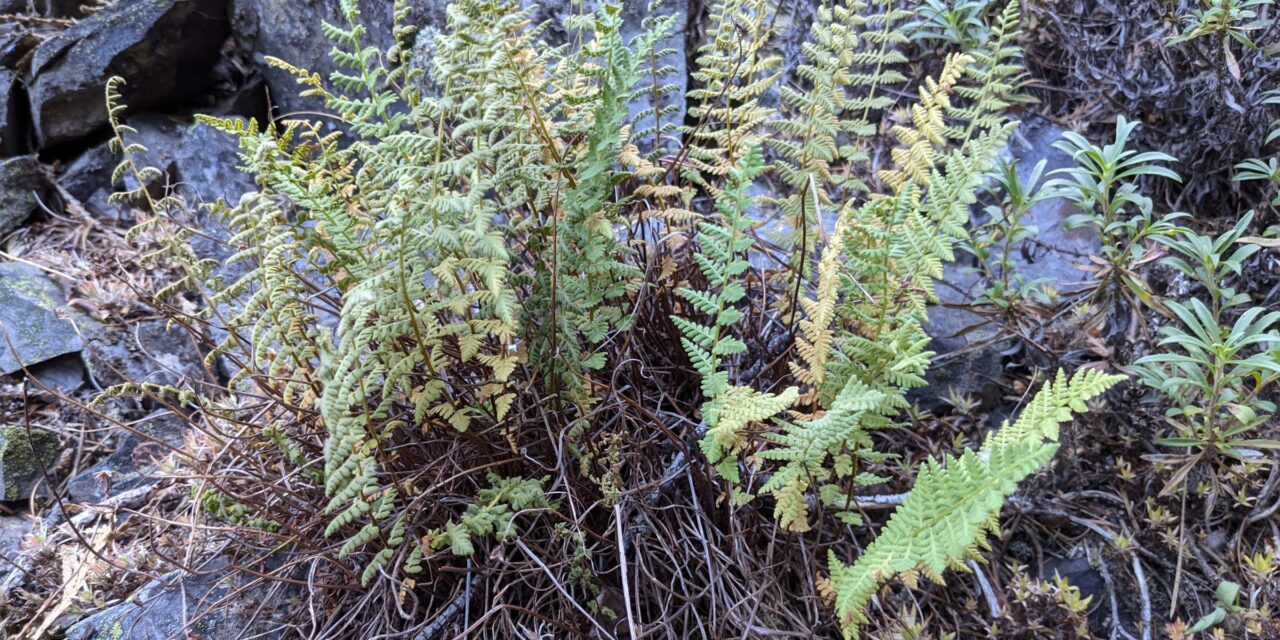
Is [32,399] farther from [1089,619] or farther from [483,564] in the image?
[1089,619]

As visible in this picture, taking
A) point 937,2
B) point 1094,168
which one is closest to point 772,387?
point 1094,168

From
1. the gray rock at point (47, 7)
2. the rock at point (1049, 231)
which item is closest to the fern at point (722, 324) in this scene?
the rock at point (1049, 231)

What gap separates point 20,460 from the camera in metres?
2.65

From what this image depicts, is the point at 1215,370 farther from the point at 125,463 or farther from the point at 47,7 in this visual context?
the point at 47,7

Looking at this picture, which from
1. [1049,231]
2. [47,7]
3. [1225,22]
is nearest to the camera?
[1225,22]

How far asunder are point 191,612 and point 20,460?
3.86 ft

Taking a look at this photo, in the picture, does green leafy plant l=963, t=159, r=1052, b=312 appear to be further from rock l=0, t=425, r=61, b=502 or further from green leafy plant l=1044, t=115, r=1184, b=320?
rock l=0, t=425, r=61, b=502

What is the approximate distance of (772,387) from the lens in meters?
2.00

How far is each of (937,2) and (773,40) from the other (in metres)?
0.69

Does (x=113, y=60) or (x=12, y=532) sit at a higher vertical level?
(x=113, y=60)

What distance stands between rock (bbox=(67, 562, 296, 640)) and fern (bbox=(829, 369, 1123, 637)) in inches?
51.4

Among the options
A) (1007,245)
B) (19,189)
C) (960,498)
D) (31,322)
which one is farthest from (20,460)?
(1007,245)

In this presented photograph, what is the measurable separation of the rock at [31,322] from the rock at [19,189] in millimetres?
493

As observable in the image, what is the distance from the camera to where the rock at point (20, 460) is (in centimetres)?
261
